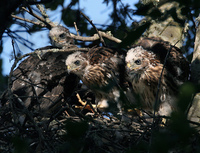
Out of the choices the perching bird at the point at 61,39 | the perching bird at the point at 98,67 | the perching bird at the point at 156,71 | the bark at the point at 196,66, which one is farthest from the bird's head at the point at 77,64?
the bark at the point at 196,66

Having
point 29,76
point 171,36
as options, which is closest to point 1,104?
point 29,76

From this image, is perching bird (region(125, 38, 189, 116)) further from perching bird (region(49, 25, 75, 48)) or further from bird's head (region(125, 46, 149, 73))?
perching bird (region(49, 25, 75, 48))

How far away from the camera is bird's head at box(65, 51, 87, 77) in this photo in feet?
16.5

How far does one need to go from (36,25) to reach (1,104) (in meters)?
1.56

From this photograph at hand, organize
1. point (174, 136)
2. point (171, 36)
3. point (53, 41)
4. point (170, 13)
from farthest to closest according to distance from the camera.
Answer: point (53, 41), point (171, 36), point (170, 13), point (174, 136)

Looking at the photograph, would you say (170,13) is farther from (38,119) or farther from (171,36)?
(171,36)

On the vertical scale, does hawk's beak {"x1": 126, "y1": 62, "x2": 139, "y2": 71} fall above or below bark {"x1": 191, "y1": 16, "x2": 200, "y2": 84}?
above

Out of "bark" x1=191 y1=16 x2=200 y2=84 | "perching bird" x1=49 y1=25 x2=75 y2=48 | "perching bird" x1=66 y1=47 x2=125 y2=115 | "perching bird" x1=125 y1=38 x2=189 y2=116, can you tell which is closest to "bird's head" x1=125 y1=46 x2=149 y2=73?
"perching bird" x1=125 y1=38 x2=189 y2=116

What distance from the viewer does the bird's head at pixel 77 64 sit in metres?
5.04

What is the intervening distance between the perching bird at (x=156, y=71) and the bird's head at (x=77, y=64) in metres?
0.92

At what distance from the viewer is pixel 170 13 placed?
185cm

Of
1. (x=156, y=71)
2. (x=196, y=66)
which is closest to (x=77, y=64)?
(x=156, y=71)

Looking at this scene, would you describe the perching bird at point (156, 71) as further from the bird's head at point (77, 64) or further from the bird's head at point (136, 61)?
the bird's head at point (77, 64)

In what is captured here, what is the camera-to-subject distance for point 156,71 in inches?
183
